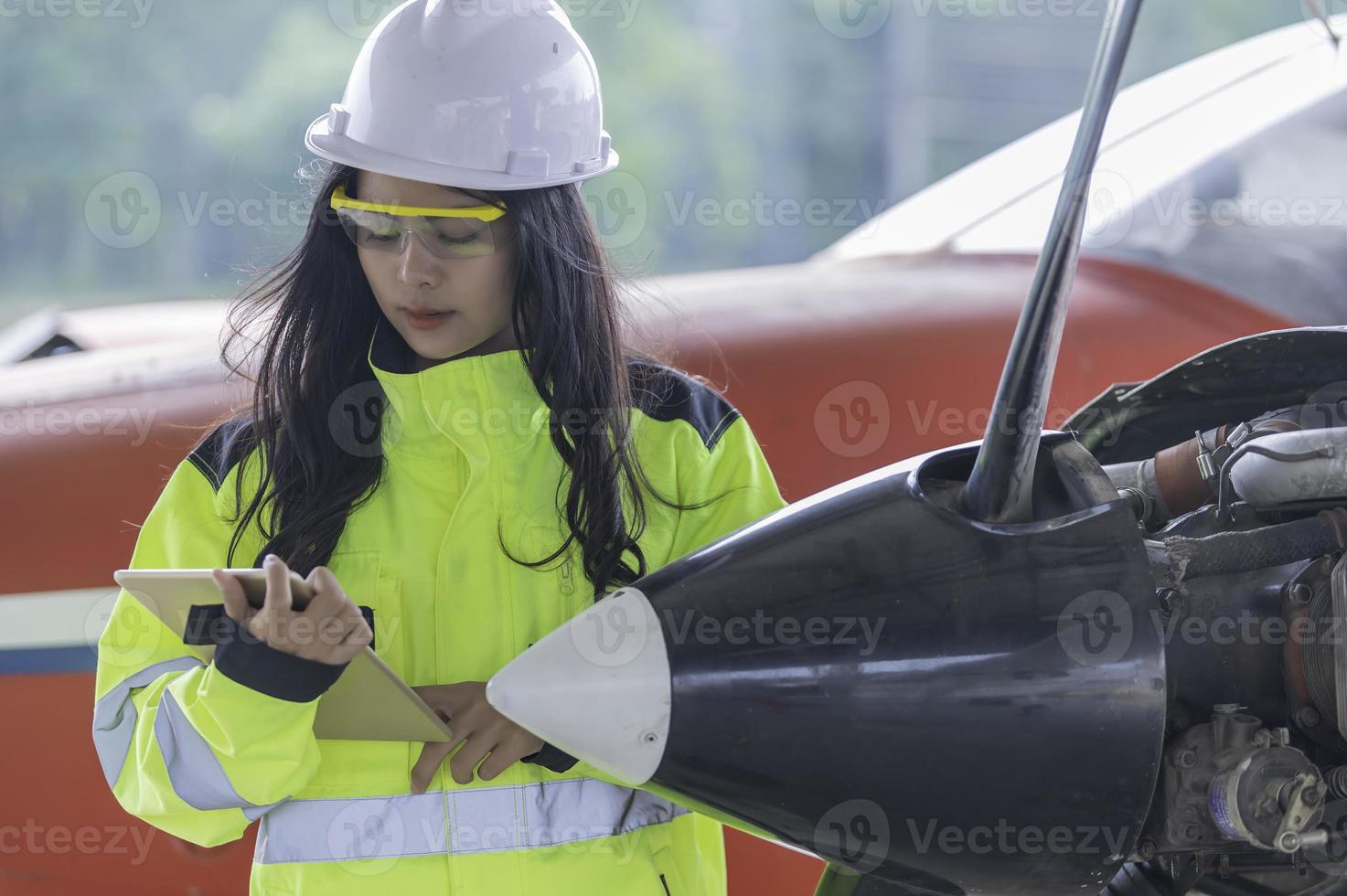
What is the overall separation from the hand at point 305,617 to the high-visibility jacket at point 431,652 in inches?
3.8

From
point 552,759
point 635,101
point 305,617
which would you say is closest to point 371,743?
point 552,759

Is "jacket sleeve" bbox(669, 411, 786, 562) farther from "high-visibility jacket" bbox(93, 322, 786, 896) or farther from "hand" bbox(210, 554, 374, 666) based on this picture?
"hand" bbox(210, 554, 374, 666)

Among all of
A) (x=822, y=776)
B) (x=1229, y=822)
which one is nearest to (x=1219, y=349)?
(x=1229, y=822)

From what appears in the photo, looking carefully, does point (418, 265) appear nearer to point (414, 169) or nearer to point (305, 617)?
point (414, 169)

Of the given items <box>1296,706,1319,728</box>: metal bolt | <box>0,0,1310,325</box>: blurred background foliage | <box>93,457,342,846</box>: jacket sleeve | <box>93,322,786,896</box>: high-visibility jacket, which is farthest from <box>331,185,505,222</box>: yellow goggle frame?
<box>0,0,1310,325</box>: blurred background foliage

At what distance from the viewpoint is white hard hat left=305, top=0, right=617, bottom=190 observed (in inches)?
57.4

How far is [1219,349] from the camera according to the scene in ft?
4.43

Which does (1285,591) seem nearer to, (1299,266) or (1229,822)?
(1229,822)

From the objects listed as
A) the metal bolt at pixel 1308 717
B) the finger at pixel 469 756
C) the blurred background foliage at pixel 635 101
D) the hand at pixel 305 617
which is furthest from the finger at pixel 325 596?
the blurred background foliage at pixel 635 101

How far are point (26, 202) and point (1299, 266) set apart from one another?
1350 cm

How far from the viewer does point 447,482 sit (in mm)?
1454

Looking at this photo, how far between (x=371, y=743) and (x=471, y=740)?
11 cm

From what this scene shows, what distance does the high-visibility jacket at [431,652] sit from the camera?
4.32 ft

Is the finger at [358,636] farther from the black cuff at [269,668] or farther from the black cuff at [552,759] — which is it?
the black cuff at [552,759]
